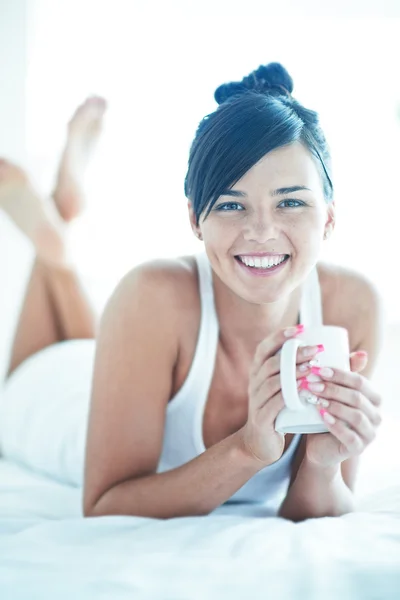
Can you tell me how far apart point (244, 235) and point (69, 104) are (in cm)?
219

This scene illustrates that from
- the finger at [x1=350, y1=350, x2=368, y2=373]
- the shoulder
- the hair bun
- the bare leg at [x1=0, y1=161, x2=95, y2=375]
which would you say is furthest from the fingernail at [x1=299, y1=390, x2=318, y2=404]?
the bare leg at [x1=0, y1=161, x2=95, y2=375]

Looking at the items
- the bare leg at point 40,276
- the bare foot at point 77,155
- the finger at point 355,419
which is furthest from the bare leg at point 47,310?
the finger at point 355,419

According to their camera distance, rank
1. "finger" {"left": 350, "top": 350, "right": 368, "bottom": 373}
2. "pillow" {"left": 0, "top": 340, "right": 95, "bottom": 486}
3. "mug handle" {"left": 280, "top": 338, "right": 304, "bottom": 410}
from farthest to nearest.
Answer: "pillow" {"left": 0, "top": 340, "right": 95, "bottom": 486}, "finger" {"left": 350, "top": 350, "right": 368, "bottom": 373}, "mug handle" {"left": 280, "top": 338, "right": 304, "bottom": 410}

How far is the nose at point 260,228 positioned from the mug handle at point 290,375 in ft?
0.70

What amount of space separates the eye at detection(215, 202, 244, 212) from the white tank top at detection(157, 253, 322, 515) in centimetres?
21

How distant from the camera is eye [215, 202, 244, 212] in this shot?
3.31 feet

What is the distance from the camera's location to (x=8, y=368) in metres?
1.94

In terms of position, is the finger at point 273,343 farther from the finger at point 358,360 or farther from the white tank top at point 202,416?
the white tank top at point 202,416

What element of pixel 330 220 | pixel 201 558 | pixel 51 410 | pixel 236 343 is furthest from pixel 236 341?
pixel 51 410

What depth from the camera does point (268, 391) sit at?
2.87 ft

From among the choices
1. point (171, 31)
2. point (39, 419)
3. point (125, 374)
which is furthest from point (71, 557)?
point (171, 31)

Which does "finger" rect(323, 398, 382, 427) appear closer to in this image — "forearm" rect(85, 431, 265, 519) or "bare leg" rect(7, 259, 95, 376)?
"forearm" rect(85, 431, 265, 519)

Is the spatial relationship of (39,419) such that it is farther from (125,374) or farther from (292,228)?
(292,228)

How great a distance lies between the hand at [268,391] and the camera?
2.76ft
